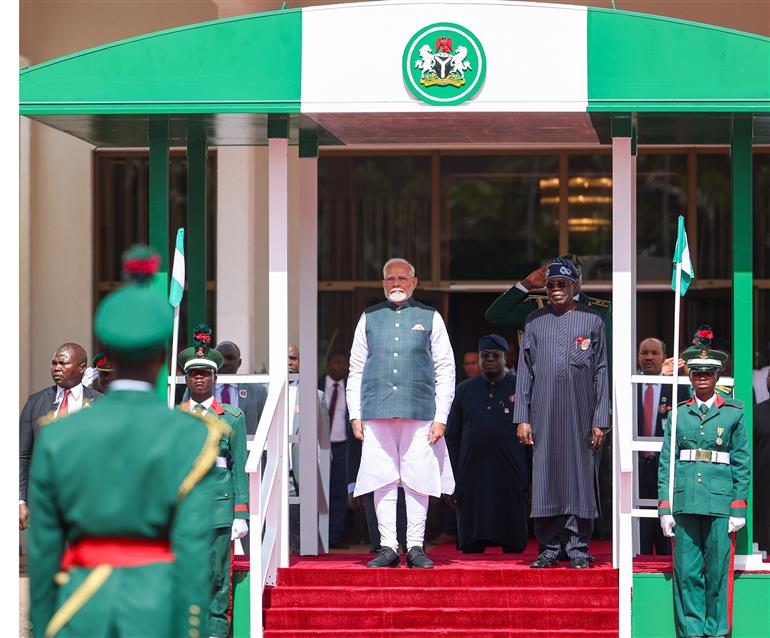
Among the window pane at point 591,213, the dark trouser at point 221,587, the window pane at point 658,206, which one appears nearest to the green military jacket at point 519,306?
the dark trouser at point 221,587

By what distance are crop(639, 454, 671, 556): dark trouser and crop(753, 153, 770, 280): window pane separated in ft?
14.4

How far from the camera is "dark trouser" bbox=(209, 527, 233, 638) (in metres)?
8.27

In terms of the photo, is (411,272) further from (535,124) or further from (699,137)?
(699,137)

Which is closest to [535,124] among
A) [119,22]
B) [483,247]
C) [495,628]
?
[495,628]

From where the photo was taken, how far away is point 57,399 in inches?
366

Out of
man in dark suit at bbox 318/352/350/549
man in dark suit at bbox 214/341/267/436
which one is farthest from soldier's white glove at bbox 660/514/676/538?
man in dark suit at bbox 318/352/350/549

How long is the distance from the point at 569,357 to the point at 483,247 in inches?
203

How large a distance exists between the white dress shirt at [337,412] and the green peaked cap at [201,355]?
3302 millimetres

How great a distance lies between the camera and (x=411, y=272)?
29.9 ft

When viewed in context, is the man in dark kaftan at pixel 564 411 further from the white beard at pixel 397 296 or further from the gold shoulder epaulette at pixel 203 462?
the gold shoulder epaulette at pixel 203 462

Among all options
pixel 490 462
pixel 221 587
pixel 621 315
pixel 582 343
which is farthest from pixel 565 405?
pixel 221 587

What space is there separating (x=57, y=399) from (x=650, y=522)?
3749 millimetres

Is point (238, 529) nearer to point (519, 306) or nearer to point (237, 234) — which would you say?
point (519, 306)

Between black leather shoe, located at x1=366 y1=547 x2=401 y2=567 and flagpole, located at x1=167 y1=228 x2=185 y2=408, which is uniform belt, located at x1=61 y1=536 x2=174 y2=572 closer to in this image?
flagpole, located at x1=167 y1=228 x2=185 y2=408
